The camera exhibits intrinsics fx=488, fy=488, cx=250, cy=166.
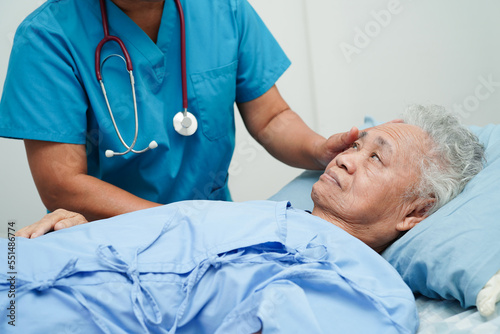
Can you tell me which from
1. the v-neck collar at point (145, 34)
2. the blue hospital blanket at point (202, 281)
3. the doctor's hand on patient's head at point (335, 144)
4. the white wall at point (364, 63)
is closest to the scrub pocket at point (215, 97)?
the v-neck collar at point (145, 34)

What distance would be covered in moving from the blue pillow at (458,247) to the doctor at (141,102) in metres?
0.36

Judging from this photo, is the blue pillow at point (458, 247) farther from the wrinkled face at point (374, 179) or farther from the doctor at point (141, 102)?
the doctor at point (141, 102)

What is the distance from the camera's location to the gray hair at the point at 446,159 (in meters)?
1.32

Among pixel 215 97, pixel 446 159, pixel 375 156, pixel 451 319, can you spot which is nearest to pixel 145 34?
pixel 215 97

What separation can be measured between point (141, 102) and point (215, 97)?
0.76 ft

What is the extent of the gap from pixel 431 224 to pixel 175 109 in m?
0.79

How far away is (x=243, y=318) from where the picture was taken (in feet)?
3.18

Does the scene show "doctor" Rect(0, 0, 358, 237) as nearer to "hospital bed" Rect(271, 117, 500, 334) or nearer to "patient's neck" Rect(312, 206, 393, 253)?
"patient's neck" Rect(312, 206, 393, 253)

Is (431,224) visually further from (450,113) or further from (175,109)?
(175,109)

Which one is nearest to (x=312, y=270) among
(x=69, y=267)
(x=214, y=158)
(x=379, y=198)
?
(x=379, y=198)

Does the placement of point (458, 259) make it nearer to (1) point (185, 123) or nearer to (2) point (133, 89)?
(1) point (185, 123)

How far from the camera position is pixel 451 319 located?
3.49ft

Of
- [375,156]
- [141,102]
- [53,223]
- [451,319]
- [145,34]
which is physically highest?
[145,34]

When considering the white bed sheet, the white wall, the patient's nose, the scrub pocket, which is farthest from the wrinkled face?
the white wall
